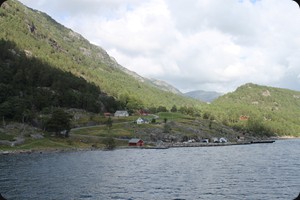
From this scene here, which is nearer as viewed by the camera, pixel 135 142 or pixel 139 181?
pixel 139 181

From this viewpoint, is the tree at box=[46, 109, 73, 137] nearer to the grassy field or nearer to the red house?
the grassy field

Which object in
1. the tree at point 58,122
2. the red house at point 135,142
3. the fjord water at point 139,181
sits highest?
the tree at point 58,122

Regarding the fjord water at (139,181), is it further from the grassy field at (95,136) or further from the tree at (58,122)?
the tree at (58,122)

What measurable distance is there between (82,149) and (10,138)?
88.7 ft

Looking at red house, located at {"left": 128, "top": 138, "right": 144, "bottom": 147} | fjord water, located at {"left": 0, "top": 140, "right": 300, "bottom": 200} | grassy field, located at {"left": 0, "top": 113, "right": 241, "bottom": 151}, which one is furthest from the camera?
red house, located at {"left": 128, "top": 138, "right": 144, "bottom": 147}

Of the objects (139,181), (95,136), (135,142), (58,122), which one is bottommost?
(139,181)

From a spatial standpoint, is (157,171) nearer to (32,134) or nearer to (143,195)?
(143,195)

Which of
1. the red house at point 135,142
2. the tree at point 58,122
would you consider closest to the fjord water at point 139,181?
the tree at point 58,122

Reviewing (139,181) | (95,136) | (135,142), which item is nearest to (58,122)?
(95,136)

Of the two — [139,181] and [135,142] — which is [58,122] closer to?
[135,142]

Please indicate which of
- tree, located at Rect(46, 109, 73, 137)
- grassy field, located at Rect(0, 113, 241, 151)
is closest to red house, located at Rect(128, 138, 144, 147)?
grassy field, located at Rect(0, 113, 241, 151)

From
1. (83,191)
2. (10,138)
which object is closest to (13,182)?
(83,191)

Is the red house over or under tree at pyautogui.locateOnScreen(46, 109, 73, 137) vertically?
under

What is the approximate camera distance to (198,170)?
3142 inches
